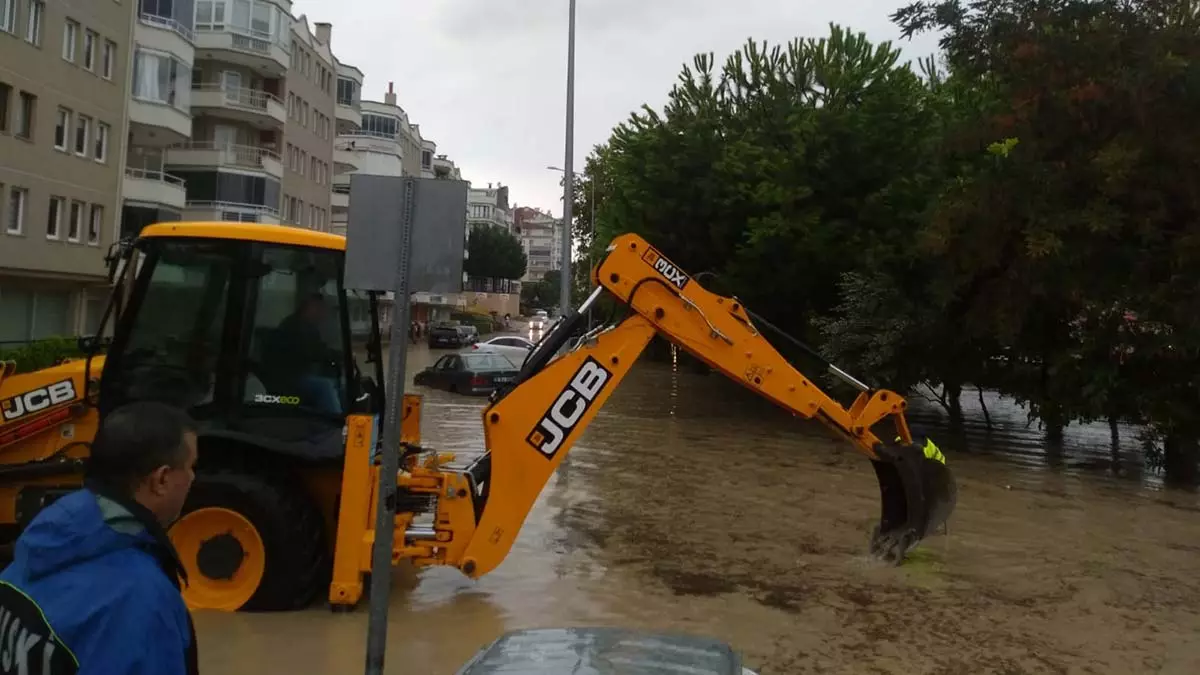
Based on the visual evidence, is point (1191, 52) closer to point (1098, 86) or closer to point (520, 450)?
point (1098, 86)

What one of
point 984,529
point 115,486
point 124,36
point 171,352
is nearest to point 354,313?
point 171,352

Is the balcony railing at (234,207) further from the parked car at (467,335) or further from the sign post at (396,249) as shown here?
the sign post at (396,249)

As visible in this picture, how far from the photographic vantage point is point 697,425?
76.2 ft

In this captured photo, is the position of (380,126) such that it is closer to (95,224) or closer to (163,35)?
(163,35)

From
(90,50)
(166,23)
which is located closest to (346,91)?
(166,23)

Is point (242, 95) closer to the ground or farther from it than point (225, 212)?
farther from it

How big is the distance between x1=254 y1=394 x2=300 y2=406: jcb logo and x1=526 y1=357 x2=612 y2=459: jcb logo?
68.5 inches

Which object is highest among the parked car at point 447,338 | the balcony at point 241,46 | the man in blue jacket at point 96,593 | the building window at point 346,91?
the building window at point 346,91

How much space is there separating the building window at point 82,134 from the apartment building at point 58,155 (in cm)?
3

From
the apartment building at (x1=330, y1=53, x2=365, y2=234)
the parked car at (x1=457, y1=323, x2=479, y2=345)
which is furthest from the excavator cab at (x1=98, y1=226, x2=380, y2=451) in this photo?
the apartment building at (x1=330, y1=53, x2=365, y2=234)

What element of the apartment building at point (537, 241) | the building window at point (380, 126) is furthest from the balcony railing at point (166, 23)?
the apartment building at point (537, 241)

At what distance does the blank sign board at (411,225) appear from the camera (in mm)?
5121

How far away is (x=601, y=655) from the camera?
11.7ft

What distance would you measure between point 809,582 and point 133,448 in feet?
25.5
